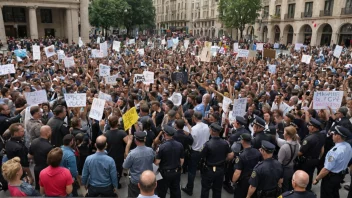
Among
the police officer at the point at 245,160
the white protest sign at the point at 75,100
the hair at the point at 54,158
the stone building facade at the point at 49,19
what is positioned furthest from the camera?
the stone building facade at the point at 49,19

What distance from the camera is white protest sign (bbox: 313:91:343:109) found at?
692 centimetres

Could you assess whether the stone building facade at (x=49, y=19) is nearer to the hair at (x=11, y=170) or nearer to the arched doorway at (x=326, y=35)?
the arched doorway at (x=326, y=35)

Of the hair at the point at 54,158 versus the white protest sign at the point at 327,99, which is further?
the white protest sign at the point at 327,99

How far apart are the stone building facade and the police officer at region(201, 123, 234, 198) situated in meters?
39.6

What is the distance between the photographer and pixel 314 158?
5586 millimetres

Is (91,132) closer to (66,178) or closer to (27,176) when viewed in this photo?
(27,176)

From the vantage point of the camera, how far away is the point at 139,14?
201 ft

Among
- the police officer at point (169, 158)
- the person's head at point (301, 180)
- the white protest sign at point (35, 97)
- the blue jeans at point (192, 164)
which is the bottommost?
the blue jeans at point (192, 164)

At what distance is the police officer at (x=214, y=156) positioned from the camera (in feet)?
16.7

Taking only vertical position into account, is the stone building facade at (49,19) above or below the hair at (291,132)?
above

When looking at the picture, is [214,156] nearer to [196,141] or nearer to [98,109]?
[196,141]

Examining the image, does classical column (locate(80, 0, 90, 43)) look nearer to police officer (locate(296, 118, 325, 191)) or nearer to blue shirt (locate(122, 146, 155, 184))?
blue shirt (locate(122, 146, 155, 184))

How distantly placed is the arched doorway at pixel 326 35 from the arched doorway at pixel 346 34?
6.92 feet

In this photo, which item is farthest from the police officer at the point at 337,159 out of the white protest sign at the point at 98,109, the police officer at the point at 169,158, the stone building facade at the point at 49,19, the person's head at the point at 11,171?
the stone building facade at the point at 49,19
